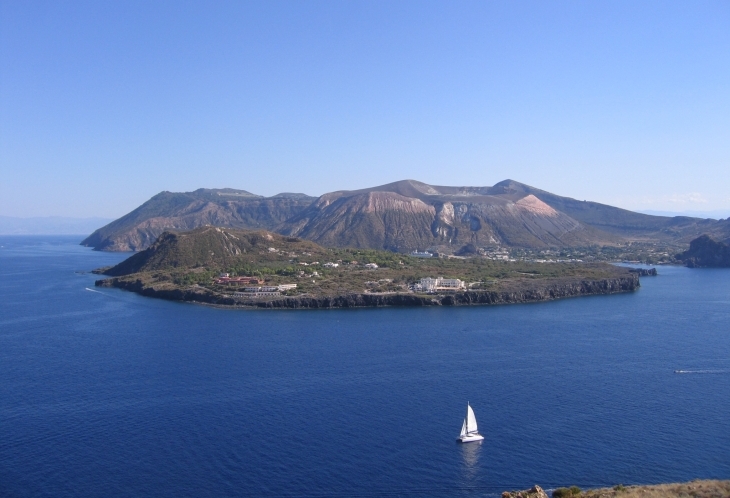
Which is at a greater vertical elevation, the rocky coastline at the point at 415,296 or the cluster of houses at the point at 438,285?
the cluster of houses at the point at 438,285

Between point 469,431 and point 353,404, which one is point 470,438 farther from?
point 353,404

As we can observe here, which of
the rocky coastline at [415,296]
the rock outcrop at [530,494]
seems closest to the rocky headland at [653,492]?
the rock outcrop at [530,494]

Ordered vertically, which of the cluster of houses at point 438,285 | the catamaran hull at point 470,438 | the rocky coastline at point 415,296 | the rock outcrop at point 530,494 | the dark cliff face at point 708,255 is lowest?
the catamaran hull at point 470,438

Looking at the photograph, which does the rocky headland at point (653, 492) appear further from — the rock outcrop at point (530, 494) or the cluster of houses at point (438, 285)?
the cluster of houses at point (438, 285)

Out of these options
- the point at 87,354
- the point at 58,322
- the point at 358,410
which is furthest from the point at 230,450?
the point at 58,322

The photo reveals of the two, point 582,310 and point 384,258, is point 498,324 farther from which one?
point 384,258

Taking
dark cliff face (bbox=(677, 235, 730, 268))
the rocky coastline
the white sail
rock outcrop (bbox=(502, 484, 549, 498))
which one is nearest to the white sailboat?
the white sail

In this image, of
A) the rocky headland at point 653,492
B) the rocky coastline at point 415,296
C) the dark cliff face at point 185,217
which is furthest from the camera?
the dark cliff face at point 185,217
